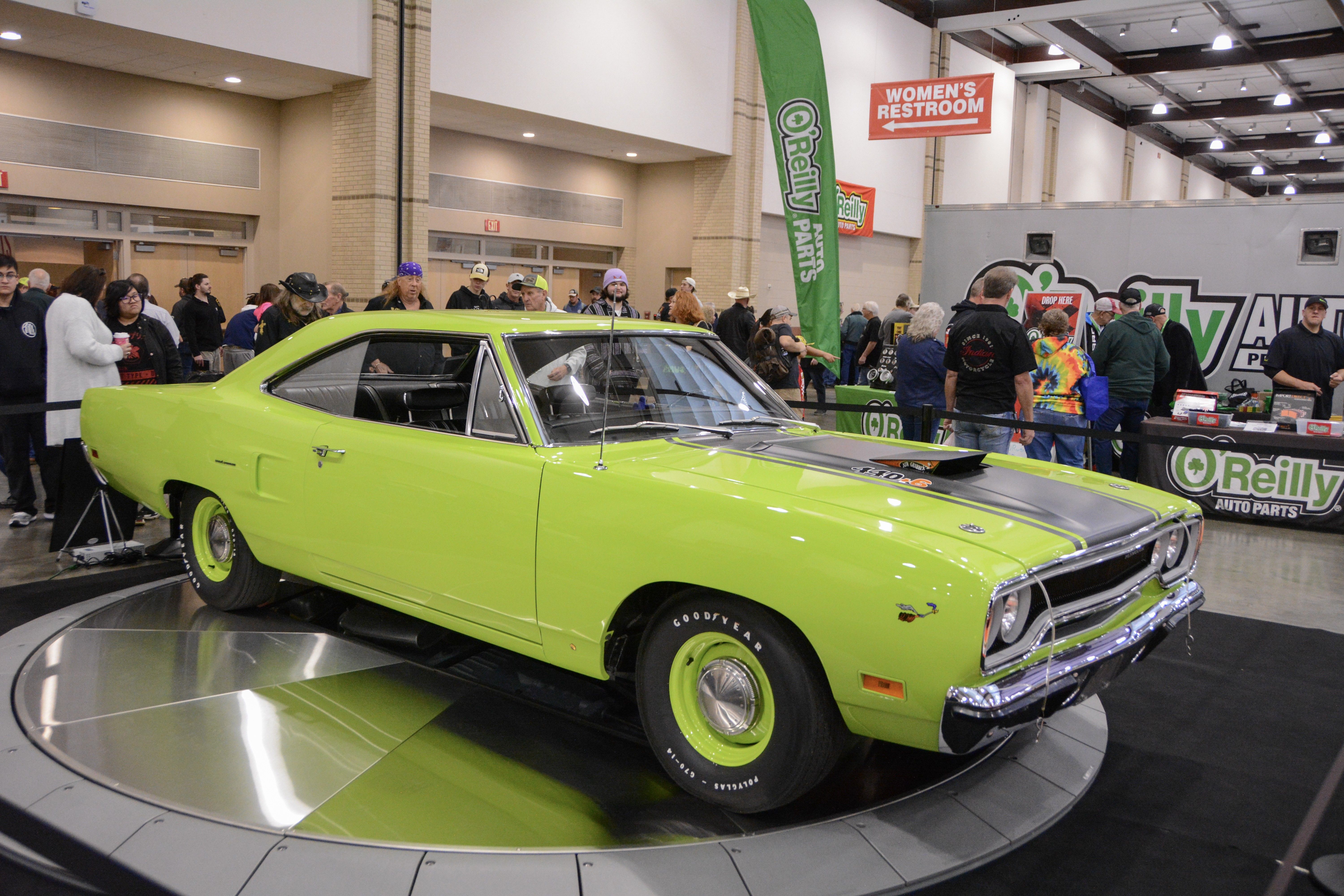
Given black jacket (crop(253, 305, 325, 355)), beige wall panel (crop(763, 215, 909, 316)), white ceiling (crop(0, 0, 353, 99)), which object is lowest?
black jacket (crop(253, 305, 325, 355))

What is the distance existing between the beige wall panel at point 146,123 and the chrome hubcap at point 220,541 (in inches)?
358

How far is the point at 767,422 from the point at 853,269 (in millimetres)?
17491

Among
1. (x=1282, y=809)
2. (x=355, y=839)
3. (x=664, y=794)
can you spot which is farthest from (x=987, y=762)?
(x=355, y=839)

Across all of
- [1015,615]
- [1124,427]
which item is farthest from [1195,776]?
[1124,427]

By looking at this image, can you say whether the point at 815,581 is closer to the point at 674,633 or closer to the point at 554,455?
the point at 674,633

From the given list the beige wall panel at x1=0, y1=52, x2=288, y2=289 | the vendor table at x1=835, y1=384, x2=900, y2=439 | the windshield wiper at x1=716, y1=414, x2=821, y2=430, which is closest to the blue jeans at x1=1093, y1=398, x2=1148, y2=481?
the vendor table at x1=835, y1=384, x2=900, y2=439

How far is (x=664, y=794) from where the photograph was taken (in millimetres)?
3250

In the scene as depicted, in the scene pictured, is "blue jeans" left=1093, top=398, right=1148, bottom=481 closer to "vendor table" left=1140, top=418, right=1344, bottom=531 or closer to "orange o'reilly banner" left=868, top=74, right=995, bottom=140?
"vendor table" left=1140, top=418, right=1344, bottom=531

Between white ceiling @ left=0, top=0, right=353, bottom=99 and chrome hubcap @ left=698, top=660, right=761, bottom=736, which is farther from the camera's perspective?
white ceiling @ left=0, top=0, right=353, bottom=99

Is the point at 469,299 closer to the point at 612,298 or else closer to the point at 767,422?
the point at 612,298

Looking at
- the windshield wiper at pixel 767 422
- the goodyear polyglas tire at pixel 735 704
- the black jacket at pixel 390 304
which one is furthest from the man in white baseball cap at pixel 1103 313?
the goodyear polyglas tire at pixel 735 704

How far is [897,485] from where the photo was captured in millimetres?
3289

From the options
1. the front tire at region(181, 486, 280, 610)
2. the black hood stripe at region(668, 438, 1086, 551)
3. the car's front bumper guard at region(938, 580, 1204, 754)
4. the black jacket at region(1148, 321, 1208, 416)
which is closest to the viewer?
the car's front bumper guard at region(938, 580, 1204, 754)

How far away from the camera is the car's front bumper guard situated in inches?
104
